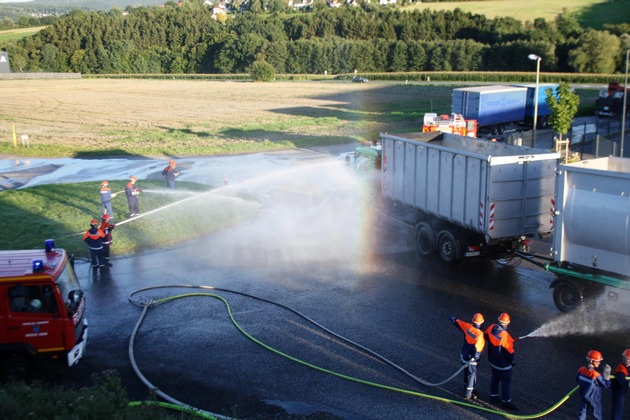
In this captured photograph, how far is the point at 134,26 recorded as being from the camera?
Answer: 136125 millimetres

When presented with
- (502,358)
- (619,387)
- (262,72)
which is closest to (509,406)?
(502,358)

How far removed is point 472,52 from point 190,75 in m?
51.8

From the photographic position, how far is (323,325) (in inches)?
507

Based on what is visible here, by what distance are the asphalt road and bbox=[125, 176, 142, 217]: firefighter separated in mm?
3254

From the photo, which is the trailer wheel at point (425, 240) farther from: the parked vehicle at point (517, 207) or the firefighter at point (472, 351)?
the firefighter at point (472, 351)

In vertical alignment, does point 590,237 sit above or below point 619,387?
above

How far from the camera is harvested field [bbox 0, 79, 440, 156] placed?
4022cm

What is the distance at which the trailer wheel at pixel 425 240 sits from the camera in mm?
17109

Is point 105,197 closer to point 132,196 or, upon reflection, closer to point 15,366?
point 132,196

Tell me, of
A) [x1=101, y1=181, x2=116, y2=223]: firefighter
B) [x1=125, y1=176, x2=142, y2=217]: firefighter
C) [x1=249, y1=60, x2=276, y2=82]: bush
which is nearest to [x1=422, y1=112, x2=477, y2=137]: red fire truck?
[x1=125, y1=176, x2=142, y2=217]: firefighter

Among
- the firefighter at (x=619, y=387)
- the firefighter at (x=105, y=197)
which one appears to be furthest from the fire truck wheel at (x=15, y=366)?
the firefighter at (x=105, y=197)

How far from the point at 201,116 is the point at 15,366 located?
47919mm

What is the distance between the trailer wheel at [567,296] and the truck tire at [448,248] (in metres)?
3.13

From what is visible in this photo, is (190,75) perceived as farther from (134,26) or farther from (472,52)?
(472,52)
